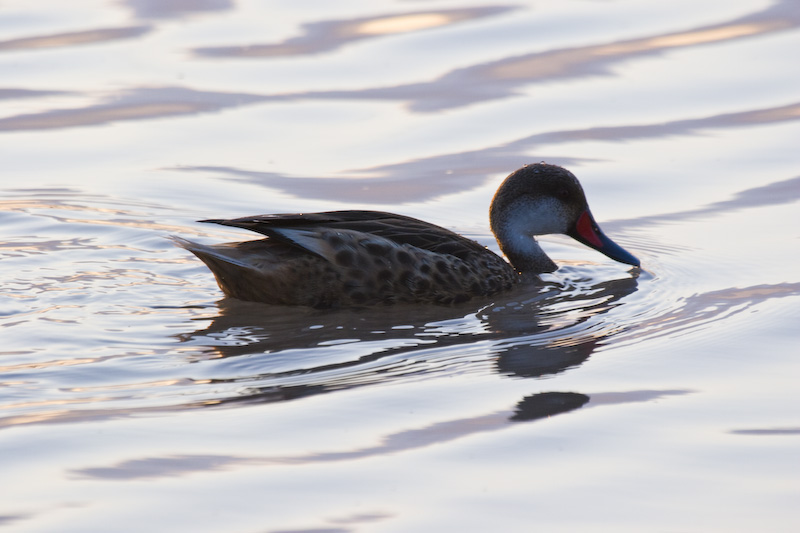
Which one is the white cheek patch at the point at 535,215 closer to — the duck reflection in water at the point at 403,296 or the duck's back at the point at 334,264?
the duck reflection in water at the point at 403,296

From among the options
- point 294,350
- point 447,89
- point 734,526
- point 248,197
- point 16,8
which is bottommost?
point 734,526

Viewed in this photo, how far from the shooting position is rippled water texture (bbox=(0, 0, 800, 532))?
4.98m

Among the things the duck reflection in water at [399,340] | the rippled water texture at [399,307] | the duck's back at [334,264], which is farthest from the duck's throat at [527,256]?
the duck's back at [334,264]

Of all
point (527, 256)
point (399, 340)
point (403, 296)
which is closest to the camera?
point (399, 340)

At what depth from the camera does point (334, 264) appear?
744 centimetres

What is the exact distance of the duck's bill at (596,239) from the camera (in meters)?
8.42

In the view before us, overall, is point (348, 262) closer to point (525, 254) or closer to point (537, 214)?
point (525, 254)

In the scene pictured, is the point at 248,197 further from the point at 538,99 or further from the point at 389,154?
the point at 538,99

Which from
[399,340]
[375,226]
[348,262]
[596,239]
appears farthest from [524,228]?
[399,340]

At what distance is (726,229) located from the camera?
8883 millimetres

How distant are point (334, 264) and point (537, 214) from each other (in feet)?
5.46

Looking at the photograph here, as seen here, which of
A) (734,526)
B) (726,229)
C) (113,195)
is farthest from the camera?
(113,195)

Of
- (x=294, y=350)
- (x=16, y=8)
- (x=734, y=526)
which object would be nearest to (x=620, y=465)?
(x=734, y=526)

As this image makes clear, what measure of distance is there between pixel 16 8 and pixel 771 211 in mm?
8393
